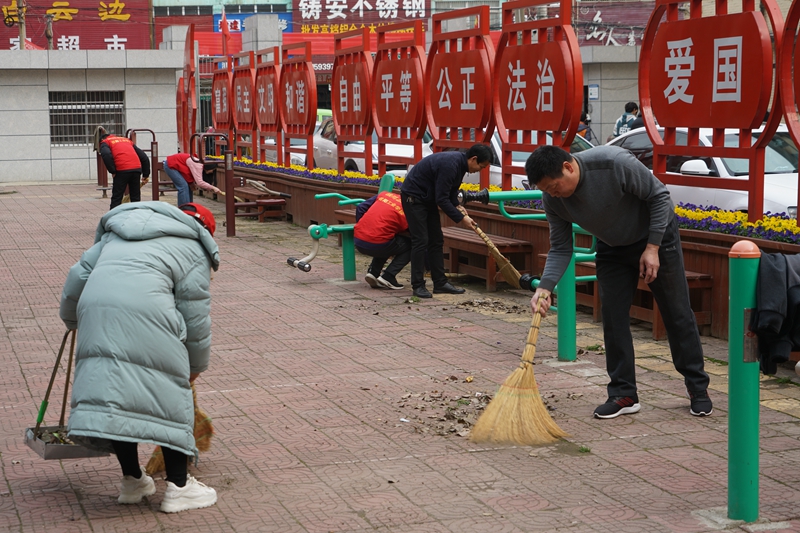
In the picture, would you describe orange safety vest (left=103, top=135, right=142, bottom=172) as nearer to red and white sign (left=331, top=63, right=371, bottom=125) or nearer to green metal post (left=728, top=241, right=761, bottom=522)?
red and white sign (left=331, top=63, right=371, bottom=125)

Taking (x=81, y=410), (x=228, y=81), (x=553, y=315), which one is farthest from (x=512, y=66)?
(x=228, y=81)

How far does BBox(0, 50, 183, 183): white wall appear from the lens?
25.8 meters

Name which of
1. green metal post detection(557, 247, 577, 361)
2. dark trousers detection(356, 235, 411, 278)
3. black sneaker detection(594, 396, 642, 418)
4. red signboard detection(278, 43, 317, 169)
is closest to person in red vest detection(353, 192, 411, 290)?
dark trousers detection(356, 235, 411, 278)

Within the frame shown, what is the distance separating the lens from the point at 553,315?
28.4ft

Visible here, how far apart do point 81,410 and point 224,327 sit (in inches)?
171

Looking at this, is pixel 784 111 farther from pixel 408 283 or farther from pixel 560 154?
pixel 408 283

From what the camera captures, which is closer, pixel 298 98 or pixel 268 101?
pixel 298 98

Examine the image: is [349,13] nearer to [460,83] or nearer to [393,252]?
[460,83]

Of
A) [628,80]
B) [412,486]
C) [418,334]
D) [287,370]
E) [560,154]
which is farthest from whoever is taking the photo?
[628,80]

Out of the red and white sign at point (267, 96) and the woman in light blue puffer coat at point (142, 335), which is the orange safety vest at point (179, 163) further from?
the woman in light blue puffer coat at point (142, 335)

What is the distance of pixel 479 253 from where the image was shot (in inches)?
387

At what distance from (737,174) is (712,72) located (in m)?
2.79

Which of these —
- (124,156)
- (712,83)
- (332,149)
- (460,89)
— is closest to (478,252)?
(460,89)

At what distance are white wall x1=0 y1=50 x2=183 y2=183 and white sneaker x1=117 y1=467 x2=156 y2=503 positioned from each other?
2321 centimetres
